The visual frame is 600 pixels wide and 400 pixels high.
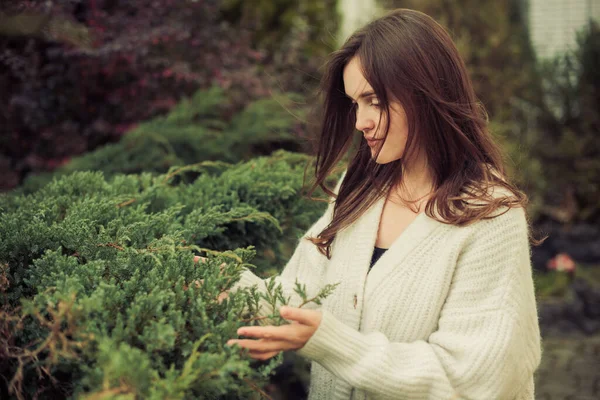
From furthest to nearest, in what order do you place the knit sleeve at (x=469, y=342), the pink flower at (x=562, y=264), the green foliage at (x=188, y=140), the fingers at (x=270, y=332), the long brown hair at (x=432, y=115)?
the pink flower at (x=562, y=264) → the green foliage at (x=188, y=140) → the long brown hair at (x=432, y=115) → the knit sleeve at (x=469, y=342) → the fingers at (x=270, y=332)

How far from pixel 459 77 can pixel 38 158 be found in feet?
10.3

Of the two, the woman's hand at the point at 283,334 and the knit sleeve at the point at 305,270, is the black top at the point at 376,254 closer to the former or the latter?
the knit sleeve at the point at 305,270

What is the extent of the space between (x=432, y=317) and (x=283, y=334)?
58cm

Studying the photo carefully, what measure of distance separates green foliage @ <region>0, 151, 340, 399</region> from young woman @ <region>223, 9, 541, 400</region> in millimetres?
229

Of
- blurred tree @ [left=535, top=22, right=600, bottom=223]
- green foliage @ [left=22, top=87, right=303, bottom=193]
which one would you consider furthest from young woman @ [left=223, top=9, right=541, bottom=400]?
blurred tree @ [left=535, top=22, right=600, bottom=223]

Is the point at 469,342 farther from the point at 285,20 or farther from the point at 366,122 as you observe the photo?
the point at 285,20

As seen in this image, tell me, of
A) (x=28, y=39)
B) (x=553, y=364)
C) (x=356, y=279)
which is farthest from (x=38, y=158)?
(x=553, y=364)

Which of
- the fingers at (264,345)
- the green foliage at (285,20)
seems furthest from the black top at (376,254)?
the green foliage at (285,20)

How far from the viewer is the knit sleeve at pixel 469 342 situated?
1.84 metres

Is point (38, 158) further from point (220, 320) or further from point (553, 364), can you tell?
point (553, 364)

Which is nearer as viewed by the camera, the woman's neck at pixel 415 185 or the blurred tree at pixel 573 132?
the woman's neck at pixel 415 185

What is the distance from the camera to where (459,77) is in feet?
7.29

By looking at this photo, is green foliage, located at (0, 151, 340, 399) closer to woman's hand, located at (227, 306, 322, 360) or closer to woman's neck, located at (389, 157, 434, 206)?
woman's hand, located at (227, 306, 322, 360)

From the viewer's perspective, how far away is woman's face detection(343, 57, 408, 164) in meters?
2.14
